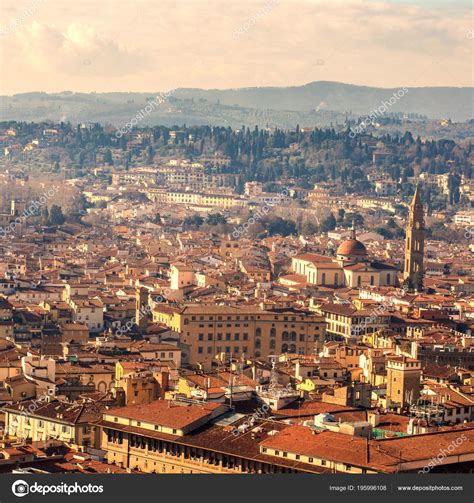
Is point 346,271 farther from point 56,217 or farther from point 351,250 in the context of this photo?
point 56,217

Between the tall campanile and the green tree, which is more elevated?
the tall campanile

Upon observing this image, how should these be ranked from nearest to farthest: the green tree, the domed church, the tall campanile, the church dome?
the tall campanile
the domed church
the church dome
the green tree

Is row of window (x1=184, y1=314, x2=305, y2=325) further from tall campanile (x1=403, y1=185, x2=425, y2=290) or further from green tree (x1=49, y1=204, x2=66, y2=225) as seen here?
green tree (x1=49, y1=204, x2=66, y2=225)

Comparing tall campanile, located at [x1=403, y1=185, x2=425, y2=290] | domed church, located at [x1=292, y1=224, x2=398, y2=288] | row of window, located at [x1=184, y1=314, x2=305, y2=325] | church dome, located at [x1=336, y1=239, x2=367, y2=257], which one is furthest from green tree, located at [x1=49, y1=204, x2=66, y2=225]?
row of window, located at [x1=184, y1=314, x2=305, y2=325]

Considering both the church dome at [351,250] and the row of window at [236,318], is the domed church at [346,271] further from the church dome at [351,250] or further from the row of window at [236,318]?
the row of window at [236,318]

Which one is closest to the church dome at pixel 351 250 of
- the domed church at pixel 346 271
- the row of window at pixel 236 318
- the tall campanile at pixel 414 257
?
the domed church at pixel 346 271

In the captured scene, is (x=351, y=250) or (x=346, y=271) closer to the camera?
(x=346, y=271)

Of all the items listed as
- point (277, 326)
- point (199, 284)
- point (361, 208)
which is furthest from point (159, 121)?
point (277, 326)

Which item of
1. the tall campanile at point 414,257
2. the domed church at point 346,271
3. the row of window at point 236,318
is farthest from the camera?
the domed church at point 346,271

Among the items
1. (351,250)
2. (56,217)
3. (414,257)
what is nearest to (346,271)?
(414,257)

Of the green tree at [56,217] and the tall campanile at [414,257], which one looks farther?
the green tree at [56,217]
